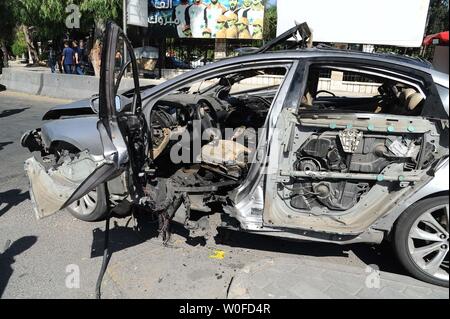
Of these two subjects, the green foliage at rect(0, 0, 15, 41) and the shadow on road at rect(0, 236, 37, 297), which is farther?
the green foliage at rect(0, 0, 15, 41)

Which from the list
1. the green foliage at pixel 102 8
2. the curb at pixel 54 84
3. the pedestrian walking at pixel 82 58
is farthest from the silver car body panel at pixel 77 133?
the pedestrian walking at pixel 82 58

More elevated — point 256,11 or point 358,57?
point 256,11

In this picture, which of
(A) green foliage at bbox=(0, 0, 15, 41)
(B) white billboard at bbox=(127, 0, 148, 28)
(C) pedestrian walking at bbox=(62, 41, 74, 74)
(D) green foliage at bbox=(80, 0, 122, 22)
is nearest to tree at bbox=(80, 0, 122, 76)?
(D) green foliage at bbox=(80, 0, 122, 22)

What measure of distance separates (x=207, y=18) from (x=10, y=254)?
1543 cm

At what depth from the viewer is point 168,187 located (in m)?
3.73

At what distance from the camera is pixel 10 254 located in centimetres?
359

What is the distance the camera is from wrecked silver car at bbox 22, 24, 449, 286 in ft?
10.1

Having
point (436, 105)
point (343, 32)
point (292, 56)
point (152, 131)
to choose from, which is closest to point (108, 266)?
point (152, 131)

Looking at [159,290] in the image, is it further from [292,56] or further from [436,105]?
[436,105]

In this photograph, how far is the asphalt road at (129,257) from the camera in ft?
10.3

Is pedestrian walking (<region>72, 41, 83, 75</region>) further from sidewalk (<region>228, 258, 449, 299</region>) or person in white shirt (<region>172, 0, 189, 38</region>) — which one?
sidewalk (<region>228, 258, 449, 299</region>)

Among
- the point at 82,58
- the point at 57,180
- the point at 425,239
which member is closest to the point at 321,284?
the point at 425,239

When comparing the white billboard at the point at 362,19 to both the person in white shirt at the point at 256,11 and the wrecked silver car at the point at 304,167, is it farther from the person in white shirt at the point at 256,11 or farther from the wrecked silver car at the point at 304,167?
the wrecked silver car at the point at 304,167

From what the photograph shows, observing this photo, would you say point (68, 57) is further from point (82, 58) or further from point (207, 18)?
point (207, 18)
